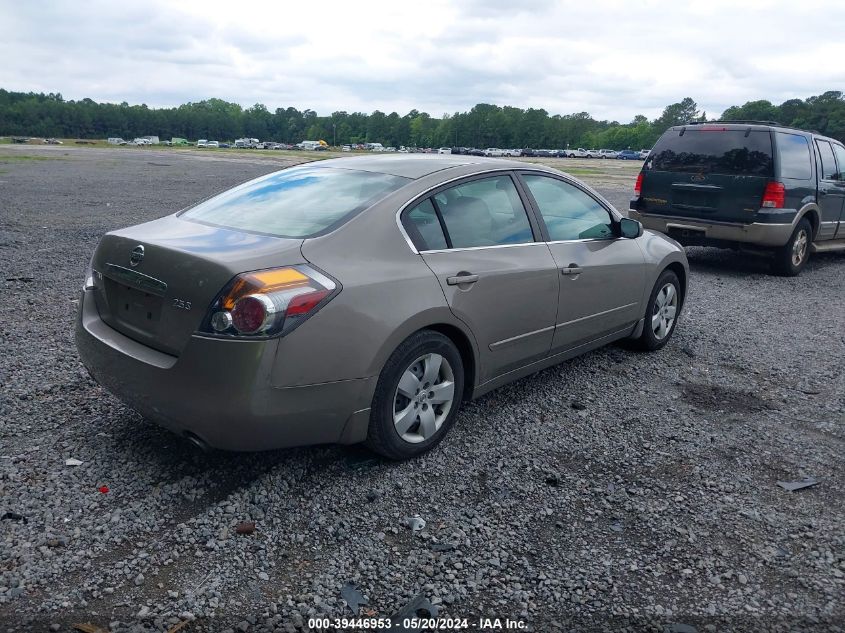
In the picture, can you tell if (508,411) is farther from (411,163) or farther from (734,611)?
(734,611)

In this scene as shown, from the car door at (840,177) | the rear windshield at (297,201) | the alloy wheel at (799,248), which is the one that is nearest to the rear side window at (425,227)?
the rear windshield at (297,201)

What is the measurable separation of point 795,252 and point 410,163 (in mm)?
7671

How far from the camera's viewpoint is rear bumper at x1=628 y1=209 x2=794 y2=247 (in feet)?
30.3

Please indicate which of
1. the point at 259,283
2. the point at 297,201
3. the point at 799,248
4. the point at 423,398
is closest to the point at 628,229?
the point at 423,398

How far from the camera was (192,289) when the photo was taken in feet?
10.4

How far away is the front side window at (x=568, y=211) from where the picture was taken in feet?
15.5

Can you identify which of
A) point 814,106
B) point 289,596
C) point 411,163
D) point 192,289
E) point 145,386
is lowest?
point 289,596

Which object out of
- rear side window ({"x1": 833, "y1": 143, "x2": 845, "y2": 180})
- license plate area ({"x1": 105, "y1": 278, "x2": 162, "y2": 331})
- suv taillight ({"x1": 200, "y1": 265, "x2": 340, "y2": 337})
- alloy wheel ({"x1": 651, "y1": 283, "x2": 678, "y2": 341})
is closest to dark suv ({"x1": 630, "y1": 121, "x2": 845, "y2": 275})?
rear side window ({"x1": 833, "y1": 143, "x2": 845, "y2": 180})

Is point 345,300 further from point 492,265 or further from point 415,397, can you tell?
point 492,265

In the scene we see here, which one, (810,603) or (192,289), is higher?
(192,289)

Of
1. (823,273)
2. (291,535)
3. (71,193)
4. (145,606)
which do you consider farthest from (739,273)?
(71,193)

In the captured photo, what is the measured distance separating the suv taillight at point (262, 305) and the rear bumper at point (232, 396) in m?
0.06

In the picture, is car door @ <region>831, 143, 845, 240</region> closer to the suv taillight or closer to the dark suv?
the dark suv

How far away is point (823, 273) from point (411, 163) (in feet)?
28.3
